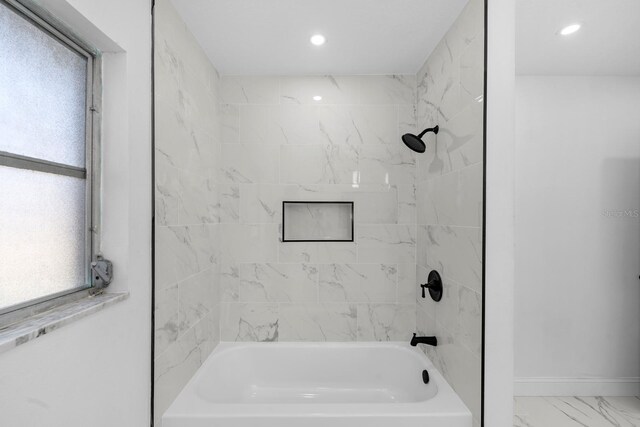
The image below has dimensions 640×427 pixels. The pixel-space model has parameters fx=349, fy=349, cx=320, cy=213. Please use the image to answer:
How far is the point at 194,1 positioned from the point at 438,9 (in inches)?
47.7

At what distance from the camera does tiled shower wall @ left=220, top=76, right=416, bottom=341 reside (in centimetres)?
253

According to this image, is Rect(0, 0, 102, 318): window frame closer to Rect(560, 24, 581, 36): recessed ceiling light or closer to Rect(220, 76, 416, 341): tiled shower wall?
Rect(220, 76, 416, 341): tiled shower wall

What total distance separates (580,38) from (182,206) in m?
2.62

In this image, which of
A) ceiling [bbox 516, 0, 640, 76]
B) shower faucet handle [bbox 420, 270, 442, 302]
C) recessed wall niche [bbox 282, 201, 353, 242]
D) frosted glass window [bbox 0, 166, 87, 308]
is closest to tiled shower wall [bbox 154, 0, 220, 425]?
frosted glass window [bbox 0, 166, 87, 308]

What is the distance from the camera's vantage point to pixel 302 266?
2.53 m

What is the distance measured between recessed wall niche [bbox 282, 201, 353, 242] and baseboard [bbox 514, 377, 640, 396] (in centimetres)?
182

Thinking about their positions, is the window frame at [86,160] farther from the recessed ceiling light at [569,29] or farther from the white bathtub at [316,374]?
the recessed ceiling light at [569,29]

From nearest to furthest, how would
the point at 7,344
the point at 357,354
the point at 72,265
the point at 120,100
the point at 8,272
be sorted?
the point at 7,344, the point at 8,272, the point at 72,265, the point at 120,100, the point at 357,354

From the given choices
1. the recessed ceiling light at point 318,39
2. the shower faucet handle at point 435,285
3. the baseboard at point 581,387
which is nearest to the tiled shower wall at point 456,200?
the shower faucet handle at point 435,285

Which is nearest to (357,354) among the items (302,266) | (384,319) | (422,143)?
(384,319)

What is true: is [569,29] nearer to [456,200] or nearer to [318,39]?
[456,200]

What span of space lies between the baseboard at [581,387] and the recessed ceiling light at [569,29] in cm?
246

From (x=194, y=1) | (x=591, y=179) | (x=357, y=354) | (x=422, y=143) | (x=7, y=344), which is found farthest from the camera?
(x=591, y=179)

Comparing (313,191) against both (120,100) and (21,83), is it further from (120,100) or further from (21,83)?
(21,83)
